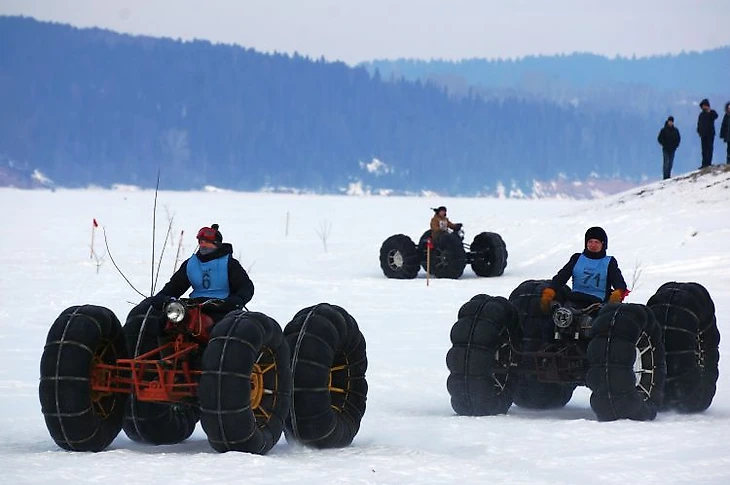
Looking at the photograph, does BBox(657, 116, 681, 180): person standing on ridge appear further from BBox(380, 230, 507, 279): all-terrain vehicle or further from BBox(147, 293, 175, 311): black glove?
BBox(147, 293, 175, 311): black glove

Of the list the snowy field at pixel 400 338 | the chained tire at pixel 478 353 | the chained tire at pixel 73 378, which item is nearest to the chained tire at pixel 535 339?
the snowy field at pixel 400 338

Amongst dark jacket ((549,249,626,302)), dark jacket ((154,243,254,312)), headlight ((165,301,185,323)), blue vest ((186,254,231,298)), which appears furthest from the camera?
dark jacket ((549,249,626,302))

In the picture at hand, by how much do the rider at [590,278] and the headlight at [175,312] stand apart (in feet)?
14.9

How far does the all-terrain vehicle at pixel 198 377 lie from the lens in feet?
33.1

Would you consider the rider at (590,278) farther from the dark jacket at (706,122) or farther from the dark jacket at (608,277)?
the dark jacket at (706,122)

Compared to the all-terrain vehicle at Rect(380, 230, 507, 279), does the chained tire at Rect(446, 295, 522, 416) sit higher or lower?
lower

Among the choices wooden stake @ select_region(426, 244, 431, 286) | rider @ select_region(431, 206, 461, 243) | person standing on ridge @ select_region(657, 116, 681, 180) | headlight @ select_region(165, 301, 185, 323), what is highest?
person standing on ridge @ select_region(657, 116, 681, 180)

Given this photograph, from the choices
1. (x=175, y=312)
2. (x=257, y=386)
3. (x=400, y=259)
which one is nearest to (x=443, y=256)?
(x=400, y=259)

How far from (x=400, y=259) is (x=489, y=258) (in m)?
1.99

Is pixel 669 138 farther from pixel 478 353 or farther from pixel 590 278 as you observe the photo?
pixel 478 353

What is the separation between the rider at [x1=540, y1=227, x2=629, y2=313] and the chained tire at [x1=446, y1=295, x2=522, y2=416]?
545mm

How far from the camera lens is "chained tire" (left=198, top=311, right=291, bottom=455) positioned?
10.0 metres

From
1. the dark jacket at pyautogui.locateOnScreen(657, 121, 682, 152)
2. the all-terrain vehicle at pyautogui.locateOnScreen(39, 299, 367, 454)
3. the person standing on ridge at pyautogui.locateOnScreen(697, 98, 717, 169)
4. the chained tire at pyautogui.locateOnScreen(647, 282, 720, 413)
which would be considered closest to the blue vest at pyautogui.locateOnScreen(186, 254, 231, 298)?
the all-terrain vehicle at pyautogui.locateOnScreen(39, 299, 367, 454)

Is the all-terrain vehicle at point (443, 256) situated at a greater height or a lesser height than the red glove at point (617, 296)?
greater
